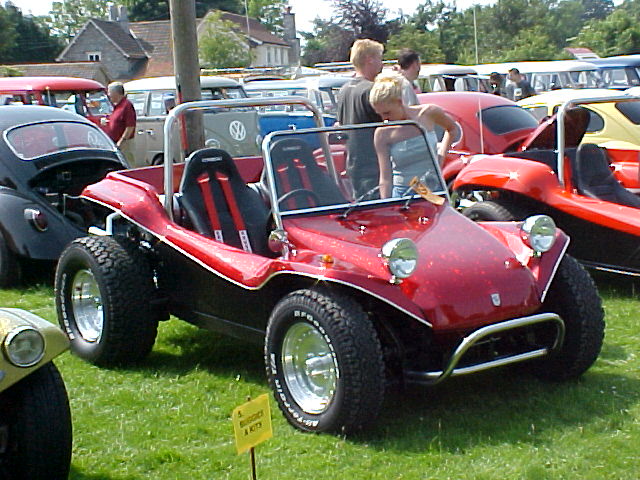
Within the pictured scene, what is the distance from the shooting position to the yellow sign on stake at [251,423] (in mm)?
3574

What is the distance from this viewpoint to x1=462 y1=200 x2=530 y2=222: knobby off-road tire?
25.4ft

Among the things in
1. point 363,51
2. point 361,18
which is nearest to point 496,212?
point 363,51

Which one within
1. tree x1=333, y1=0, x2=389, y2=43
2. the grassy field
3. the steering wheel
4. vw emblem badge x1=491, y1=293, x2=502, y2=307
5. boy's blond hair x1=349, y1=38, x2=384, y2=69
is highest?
tree x1=333, y1=0, x2=389, y2=43

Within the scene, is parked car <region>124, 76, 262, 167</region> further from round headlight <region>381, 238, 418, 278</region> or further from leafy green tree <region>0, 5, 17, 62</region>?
leafy green tree <region>0, 5, 17, 62</region>

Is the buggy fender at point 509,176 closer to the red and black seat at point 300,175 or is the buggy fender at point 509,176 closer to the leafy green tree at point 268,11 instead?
the red and black seat at point 300,175

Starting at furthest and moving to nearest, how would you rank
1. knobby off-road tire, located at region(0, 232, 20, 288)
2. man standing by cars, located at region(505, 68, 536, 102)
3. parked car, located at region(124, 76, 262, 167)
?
man standing by cars, located at region(505, 68, 536, 102) < parked car, located at region(124, 76, 262, 167) < knobby off-road tire, located at region(0, 232, 20, 288)

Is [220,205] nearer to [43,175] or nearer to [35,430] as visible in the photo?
[35,430]

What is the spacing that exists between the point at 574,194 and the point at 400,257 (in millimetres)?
3328

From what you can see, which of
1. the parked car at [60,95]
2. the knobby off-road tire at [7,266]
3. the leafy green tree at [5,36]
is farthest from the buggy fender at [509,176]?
the leafy green tree at [5,36]

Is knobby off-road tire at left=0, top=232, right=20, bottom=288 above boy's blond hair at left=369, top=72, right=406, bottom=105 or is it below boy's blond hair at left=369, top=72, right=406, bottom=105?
below

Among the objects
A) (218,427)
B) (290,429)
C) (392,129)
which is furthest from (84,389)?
(392,129)

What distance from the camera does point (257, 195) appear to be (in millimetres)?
6125

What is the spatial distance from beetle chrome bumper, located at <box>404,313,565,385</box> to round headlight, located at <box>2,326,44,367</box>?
182cm

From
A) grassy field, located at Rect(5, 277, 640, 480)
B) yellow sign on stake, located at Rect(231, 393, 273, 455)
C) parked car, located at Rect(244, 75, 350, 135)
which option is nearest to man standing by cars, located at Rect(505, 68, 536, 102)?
parked car, located at Rect(244, 75, 350, 135)
